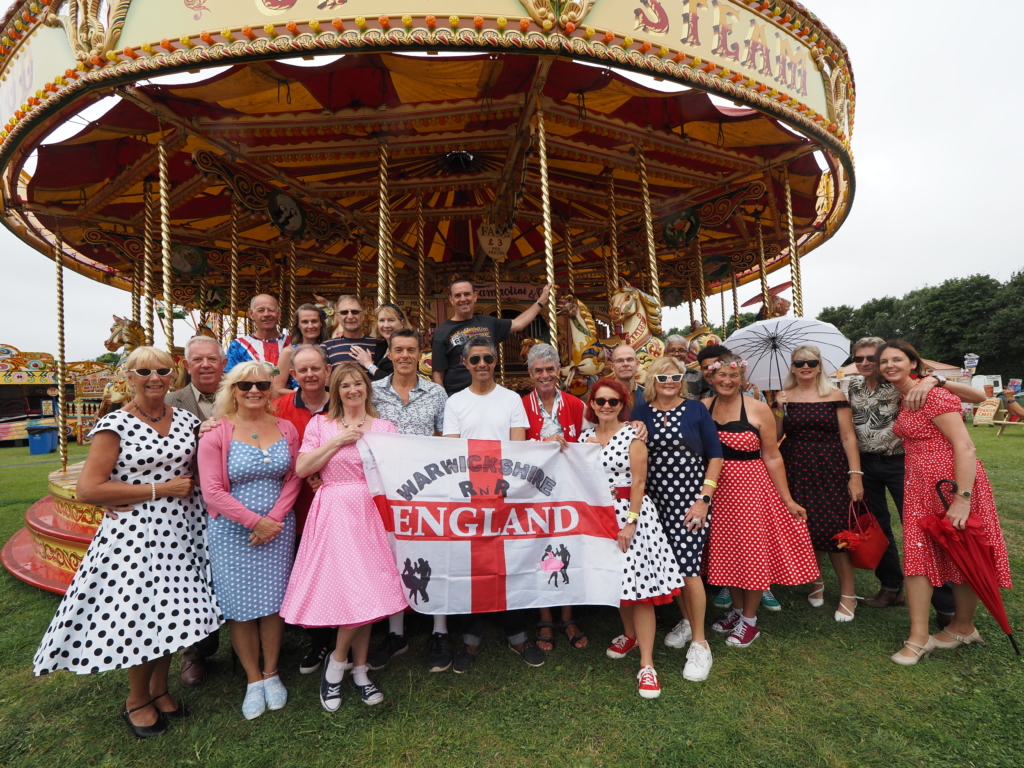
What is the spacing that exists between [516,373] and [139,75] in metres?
8.48

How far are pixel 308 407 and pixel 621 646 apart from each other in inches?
103

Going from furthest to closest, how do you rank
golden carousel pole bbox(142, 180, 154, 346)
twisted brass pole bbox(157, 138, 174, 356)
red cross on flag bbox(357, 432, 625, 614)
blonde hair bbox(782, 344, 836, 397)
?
golden carousel pole bbox(142, 180, 154, 346) < twisted brass pole bbox(157, 138, 174, 356) < blonde hair bbox(782, 344, 836, 397) < red cross on flag bbox(357, 432, 625, 614)

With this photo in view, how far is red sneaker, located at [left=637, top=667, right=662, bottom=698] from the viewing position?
2768 mm

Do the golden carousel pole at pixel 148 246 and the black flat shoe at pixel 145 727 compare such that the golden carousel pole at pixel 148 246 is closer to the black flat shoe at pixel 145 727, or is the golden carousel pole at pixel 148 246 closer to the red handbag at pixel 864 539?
the black flat shoe at pixel 145 727

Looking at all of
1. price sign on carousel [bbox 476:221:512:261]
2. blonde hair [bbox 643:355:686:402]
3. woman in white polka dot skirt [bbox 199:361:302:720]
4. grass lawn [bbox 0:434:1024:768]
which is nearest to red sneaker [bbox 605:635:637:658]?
grass lawn [bbox 0:434:1024:768]

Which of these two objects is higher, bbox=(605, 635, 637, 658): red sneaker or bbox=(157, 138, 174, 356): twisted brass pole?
bbox=(157, 138, 174, 356): twisted brass pole

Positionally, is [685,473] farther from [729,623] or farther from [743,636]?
[729,623]

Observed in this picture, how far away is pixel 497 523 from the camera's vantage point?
10.1ft

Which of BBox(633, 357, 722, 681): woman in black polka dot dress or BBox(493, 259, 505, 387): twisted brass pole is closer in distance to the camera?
BBox(633, 357, 722, 681): woman in black polka dot dress

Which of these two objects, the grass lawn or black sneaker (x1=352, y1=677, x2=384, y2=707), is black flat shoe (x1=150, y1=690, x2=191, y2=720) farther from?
black sneaker (x1=352, y1=677, x2=384, y2=707)

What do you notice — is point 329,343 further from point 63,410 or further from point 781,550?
point 63,410

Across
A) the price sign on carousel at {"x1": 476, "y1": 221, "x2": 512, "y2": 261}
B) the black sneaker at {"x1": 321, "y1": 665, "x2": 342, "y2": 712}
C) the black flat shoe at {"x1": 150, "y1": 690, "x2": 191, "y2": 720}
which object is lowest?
the black flat shoe at {"x1": 150, "y1": 690, "x2": 191, "y2": 720}

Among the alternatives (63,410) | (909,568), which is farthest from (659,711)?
(63,410)

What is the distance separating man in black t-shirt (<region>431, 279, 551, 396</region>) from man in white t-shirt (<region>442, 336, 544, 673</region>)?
0.77m
